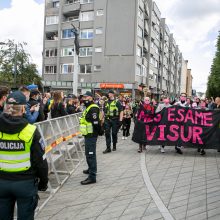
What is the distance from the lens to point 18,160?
3.55 metres

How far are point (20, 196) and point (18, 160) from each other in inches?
14.4

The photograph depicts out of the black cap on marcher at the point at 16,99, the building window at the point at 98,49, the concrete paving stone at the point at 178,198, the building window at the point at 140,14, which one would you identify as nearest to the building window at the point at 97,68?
the building window at the point at 98,49

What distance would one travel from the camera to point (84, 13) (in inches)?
2082

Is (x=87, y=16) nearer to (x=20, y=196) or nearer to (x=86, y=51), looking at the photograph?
(x=86, y=51)

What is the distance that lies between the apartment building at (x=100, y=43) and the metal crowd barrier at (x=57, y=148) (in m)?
37.8

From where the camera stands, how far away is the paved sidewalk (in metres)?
5.46

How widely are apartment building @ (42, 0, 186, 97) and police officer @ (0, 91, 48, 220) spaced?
43.9 m

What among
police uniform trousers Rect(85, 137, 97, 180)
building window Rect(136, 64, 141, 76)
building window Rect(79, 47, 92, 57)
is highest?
building window Rect(79, 47, 92, 57)

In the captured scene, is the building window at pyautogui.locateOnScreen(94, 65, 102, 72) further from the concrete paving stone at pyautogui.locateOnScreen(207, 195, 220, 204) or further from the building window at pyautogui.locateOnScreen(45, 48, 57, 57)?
the concrete paving stone at pyautogui.locateOnScreen(207, 195, 220, 204)

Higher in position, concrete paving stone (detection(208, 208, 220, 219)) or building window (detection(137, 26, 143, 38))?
building window (detection(137, 26, 143, 38))

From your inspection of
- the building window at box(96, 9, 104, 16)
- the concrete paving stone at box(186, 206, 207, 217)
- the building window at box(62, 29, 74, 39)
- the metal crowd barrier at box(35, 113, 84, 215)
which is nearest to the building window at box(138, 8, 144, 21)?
the building window at box(96, 9, 104, 16)

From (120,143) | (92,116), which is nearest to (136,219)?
(92,116)

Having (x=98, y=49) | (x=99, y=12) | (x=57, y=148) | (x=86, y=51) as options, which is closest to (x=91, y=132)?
(x=57, y=148)

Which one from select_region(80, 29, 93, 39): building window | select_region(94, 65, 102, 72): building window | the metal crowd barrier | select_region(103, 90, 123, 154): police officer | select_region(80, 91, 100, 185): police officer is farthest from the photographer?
select_region(80, 29, 93, 39): building window
